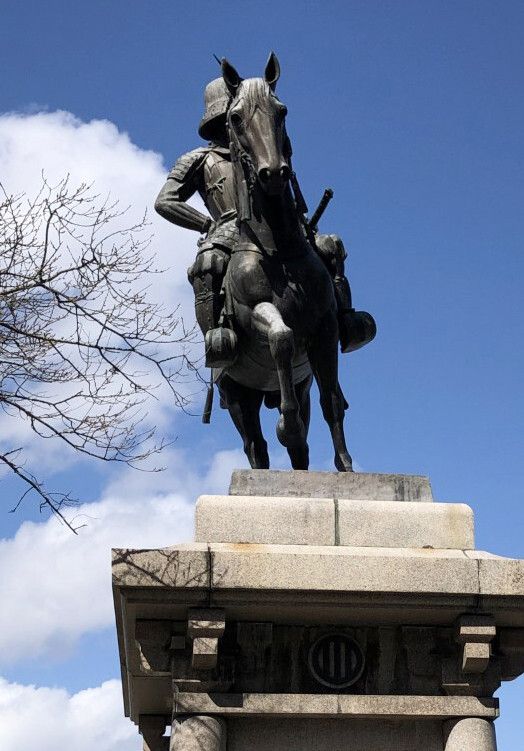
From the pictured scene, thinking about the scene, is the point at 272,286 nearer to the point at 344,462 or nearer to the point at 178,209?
the point at 344,462

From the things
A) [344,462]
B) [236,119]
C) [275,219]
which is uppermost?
[236,119]

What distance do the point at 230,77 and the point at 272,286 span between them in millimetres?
1626

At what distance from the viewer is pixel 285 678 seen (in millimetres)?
7656

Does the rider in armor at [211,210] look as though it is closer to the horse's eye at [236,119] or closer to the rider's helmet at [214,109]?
the rider's helmet at [214,109]

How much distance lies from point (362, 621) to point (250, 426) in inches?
91.5

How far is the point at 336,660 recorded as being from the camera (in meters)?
7.75

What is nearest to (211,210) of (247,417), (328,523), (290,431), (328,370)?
(247,417)

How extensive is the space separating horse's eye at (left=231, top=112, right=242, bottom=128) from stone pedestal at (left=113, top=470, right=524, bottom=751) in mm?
2777

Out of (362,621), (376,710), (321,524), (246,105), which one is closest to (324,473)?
(321,524)

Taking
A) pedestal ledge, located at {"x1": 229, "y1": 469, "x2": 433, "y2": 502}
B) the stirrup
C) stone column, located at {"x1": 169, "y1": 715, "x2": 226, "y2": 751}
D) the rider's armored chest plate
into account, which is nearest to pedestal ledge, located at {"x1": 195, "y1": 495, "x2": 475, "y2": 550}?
pedestal ledge, located at {"x1": 229, "y1": 469, "x2": 433, "y2": 502}

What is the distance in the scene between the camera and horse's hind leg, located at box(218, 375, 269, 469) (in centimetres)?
959

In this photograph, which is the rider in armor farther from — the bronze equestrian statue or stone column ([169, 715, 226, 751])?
stone column ([169, 715, 226, 751])

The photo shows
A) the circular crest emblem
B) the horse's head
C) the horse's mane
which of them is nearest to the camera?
the circular crest emblem

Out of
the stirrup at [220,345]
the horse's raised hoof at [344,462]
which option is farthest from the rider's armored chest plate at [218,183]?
→ the horse's raised hoof at [344,462]
